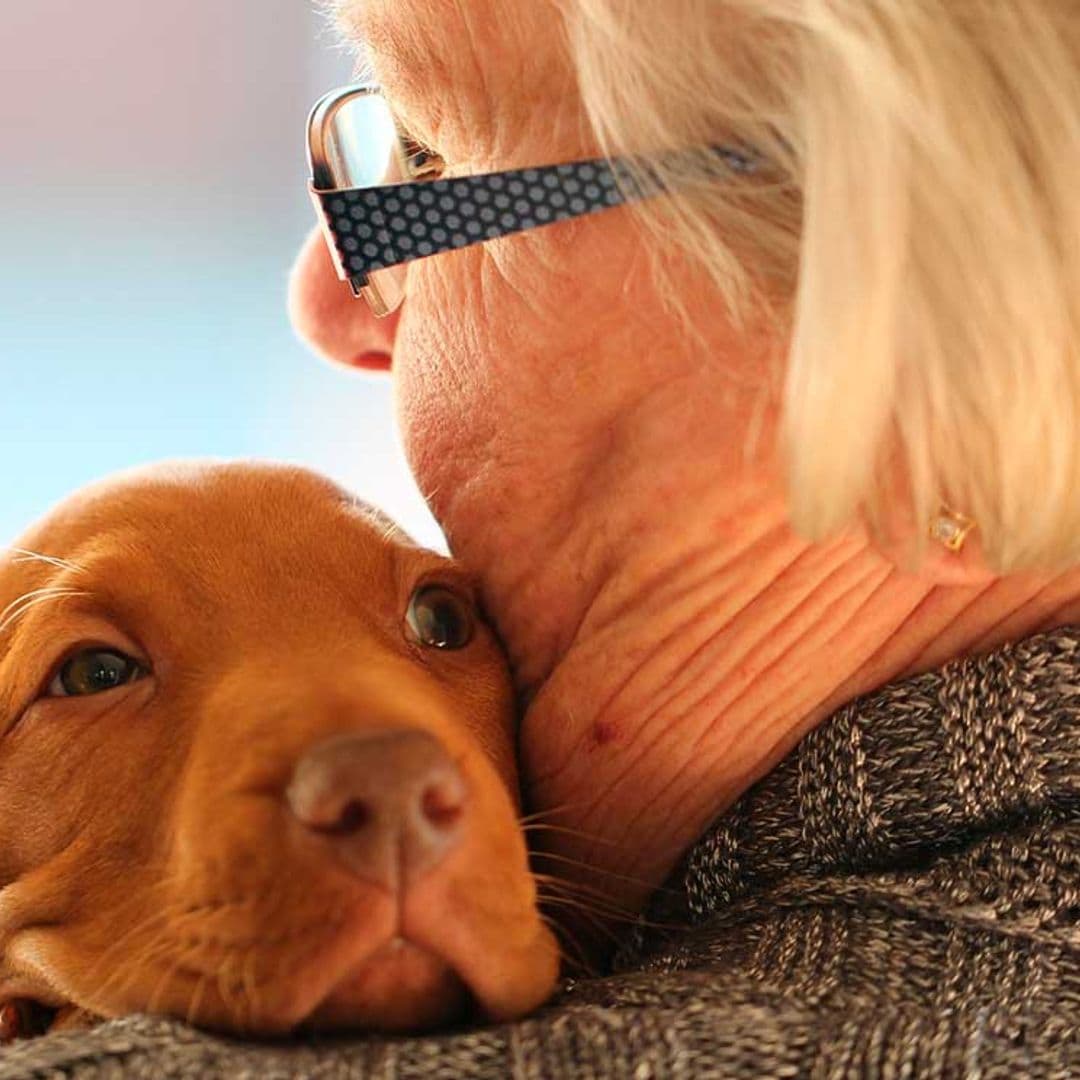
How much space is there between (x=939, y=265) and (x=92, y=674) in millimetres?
677

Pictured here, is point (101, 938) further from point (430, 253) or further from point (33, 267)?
point (33, 267)

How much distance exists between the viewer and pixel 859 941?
1146 millimetres

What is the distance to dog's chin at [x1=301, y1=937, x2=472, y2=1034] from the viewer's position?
3.36 feet

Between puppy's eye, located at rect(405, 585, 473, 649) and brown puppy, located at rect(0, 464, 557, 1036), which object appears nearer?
brown puppy, located at rect(0, 464, 557, 1036)

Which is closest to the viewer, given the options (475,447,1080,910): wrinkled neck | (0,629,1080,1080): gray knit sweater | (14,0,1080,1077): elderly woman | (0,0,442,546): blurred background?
(0,629,1080,1080): gray knit sweater

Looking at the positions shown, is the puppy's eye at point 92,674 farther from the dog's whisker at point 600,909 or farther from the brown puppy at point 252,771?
the dog's whisker at point 600,909

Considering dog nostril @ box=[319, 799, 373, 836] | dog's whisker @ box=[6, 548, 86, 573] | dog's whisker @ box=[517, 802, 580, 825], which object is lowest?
dog's whisker @ box=[517, 802, 580, 825]

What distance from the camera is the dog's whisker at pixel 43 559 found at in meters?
1.33

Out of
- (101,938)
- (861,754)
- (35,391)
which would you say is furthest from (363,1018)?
(35,391)

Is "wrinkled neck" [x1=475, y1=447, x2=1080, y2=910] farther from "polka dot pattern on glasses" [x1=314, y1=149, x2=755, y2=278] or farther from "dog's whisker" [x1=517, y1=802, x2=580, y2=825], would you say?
"polka dot pattern on glasses" [x1=314, y1=149, x2=755, y2=278]

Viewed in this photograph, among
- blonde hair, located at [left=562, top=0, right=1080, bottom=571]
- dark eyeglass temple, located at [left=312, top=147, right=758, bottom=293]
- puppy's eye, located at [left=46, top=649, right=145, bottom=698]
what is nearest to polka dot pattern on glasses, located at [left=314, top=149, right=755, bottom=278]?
dark eyeglass temple, located at [left=312, top=147, right=758, bottom=293]

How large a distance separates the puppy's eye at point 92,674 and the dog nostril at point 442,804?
0.33 meters

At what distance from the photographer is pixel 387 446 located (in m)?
2.95

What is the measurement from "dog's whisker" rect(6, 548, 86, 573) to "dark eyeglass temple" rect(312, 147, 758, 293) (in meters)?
0.33
